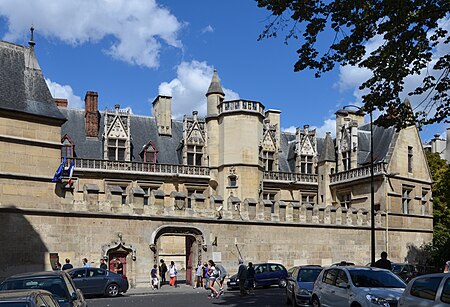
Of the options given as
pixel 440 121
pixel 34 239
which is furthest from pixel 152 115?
pixel 440 121

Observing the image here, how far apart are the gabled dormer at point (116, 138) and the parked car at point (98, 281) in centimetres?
1485

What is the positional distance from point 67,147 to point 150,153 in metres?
5.41

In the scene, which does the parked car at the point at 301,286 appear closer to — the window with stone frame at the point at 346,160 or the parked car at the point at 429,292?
the parked car at the point at 429,292

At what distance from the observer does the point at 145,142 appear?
4003 centimetres

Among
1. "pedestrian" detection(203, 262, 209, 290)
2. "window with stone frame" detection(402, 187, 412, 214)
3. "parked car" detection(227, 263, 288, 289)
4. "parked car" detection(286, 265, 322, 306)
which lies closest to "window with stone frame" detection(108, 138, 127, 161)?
"pedestrian" detection(203, 262, 209, 290)

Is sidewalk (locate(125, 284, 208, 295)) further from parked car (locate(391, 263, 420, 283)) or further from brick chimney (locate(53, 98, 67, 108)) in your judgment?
brick chimney (locate(53, 98, 67, 108))

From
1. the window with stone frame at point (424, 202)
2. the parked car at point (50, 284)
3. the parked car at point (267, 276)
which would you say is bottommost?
the parked car at point (267, 276)

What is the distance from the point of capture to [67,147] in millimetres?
36906

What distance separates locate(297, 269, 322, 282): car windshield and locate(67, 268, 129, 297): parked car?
8.23 meters

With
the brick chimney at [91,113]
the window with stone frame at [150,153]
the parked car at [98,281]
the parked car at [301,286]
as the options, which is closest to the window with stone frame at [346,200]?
the window with stone frame at [150,153]

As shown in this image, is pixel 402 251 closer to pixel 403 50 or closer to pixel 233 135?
pixel 233 135

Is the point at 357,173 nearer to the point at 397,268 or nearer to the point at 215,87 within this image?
the point at 215,87

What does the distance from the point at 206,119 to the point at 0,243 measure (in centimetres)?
1909

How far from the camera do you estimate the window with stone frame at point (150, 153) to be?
129 ft
